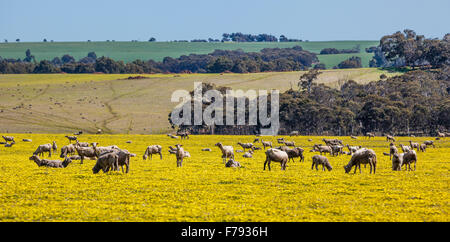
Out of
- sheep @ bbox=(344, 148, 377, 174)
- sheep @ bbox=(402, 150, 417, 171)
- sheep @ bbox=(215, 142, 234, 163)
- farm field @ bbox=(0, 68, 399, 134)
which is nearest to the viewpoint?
sheep @ bbox=(344, 148, 377, 174)

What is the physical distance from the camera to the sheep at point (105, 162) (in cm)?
2828

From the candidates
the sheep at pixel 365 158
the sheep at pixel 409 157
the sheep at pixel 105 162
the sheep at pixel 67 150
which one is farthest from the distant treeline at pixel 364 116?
the sheep at pixel 105 162

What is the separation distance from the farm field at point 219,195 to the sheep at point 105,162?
0.52 metres

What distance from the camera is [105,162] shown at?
93.0ft

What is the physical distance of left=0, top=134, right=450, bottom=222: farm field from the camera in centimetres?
1717

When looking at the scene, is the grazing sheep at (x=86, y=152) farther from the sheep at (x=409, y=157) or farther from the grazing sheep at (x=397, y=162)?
the sheep at (x=409, y=157)

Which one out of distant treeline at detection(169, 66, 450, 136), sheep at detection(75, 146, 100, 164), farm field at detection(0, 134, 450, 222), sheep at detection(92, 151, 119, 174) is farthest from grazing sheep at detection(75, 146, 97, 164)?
distant treeline at detection(169, 66, 450, 136)

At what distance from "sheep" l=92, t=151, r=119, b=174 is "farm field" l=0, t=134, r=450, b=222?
522mm

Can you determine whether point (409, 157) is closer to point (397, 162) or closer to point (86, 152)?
point (397, 162)

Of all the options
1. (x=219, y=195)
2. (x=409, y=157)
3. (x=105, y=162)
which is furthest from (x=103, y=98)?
(x=219, y=195)

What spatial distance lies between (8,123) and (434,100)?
84.5 m

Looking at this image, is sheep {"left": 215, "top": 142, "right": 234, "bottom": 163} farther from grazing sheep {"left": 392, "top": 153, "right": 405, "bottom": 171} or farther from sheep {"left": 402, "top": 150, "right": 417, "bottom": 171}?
sheep {"left": 402, "top": 150, "right": 417, "bottom": 171}
